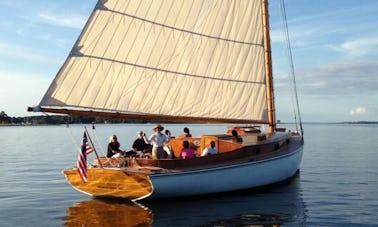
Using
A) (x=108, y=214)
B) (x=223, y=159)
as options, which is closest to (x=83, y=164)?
(x=108, y=214)

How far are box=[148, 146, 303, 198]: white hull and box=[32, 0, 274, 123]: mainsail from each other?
2.66 metres

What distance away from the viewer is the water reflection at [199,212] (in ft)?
50.9

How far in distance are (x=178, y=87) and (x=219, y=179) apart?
4.18 m

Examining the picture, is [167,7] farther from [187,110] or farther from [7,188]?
[7,188]

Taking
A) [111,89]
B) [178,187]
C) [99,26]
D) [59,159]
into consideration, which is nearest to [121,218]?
[178,187]

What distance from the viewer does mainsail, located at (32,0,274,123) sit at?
17.6 metres

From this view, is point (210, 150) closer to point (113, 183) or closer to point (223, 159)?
point (223, 159)

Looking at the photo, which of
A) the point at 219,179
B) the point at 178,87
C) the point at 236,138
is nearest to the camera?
the point at 219,179

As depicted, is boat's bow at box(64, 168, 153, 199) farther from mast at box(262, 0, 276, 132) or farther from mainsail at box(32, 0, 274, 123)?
mast at box(262, 0, 276, 132)

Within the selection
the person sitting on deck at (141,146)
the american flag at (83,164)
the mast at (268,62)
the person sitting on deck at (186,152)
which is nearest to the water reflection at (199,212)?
the american flag at (83,164)

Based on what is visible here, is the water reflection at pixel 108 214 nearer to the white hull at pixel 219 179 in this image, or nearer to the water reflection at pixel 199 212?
the water reflection at pixel 199 212

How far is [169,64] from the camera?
65.6ft

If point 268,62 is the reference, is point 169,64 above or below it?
below

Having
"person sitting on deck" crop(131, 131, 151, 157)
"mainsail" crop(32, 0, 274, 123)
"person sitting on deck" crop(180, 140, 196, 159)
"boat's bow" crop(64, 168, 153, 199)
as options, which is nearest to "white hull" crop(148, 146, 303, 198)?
"boat's bow" crop(64, 168, 153, 199)
